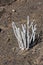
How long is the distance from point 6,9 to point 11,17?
45 cm

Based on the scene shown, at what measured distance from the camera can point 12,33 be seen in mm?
4738

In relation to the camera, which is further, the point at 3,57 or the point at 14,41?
the point at 14,41

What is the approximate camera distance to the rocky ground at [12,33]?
4106 mm

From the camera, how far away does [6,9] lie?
226 inches

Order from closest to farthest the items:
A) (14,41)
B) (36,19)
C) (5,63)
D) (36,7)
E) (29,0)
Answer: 1. (5,63)
2. (14,41)
3. (36,19)
4. (36,7)
5. (29,0)

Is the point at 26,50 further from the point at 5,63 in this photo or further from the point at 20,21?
the point at 20,21

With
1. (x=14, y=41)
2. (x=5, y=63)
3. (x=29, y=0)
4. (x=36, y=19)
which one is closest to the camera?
(x=5, y=63)

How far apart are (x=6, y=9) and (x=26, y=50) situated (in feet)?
5.65

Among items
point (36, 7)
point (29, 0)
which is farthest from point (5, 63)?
point (29, 0)

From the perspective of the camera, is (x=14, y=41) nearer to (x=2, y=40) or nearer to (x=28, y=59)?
(x=2, y=40)

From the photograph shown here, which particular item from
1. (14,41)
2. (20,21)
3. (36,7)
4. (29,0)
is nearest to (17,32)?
(14,41)

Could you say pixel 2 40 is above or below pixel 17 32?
below

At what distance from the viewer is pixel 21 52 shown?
4.23 m

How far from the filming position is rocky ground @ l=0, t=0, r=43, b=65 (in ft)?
13.5
